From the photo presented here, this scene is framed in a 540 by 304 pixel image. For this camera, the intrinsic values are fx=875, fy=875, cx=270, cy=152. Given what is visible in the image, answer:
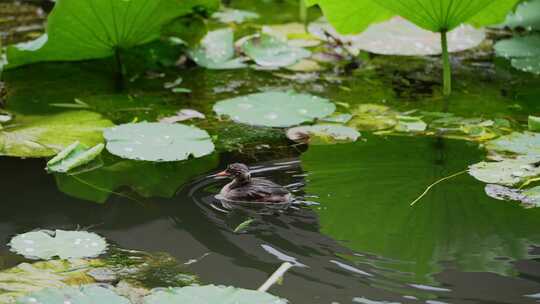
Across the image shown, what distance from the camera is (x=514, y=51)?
540 centimetres

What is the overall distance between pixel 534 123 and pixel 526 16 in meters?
1.92

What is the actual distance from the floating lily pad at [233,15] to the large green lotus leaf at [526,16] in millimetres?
2008

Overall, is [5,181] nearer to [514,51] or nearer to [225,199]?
[225,199]

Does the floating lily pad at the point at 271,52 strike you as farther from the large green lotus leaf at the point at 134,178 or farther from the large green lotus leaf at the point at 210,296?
the large green lotus leaf at the point at 210,296

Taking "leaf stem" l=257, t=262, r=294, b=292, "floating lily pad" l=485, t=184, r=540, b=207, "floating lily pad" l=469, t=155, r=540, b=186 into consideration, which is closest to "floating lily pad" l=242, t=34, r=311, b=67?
"floating lily pad" l=469, t=155, r=540, b=186

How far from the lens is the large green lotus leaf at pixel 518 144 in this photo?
12.6ft

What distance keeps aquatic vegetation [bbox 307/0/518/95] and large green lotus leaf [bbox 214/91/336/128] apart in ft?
1.71

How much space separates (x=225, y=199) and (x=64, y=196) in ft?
2.13

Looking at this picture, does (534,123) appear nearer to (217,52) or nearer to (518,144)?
(518,144)

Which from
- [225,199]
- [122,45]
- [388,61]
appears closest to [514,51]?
[388,61]

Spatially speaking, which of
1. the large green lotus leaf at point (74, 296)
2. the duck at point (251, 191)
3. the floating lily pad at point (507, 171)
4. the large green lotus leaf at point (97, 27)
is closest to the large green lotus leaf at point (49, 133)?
the large green lotus leaf at point (97, 27)

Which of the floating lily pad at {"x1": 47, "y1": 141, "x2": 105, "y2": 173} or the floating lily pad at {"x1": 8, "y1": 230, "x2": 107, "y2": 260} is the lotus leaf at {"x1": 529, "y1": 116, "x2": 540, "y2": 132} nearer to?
the floating lily pad at {"x1": 47, "y1": 141, "x2": 105, "y2": 173}

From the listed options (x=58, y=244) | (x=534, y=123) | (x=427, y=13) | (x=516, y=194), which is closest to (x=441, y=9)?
(x=427, y=13)

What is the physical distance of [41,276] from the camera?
8.82 feet
